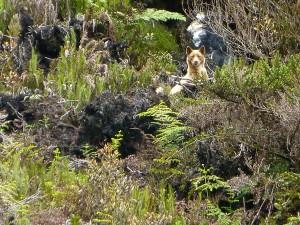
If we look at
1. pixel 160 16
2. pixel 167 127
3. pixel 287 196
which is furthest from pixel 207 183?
pixel 160 16

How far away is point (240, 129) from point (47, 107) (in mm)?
2898

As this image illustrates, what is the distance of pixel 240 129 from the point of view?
7.92 metres

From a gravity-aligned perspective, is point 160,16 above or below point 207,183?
above

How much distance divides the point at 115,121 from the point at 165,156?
1187 mm

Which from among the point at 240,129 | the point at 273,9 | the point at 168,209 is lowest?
the point at 168,209

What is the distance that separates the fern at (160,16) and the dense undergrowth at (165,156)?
114 inches

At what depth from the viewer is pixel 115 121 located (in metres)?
9.39

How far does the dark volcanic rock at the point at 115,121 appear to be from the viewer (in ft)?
30.5

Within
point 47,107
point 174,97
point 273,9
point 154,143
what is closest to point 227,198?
point 154,143

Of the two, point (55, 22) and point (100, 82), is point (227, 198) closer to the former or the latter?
point (100, 82)

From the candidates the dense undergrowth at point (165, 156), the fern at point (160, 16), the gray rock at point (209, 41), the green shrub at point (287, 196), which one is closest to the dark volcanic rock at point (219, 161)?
the dense undergrowth at point (165, 156)

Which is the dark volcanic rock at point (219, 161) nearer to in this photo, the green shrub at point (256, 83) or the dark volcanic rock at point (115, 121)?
the green shrub at point (256, 83)

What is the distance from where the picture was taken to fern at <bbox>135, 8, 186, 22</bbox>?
13677mm

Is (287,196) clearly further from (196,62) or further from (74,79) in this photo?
(196,62)
